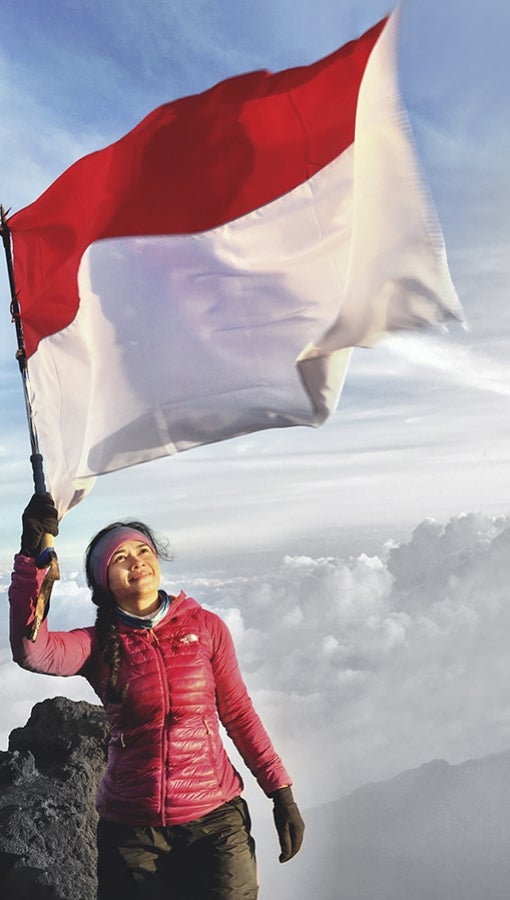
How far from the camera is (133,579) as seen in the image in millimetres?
3816

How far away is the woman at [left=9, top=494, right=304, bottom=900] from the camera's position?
3545mm

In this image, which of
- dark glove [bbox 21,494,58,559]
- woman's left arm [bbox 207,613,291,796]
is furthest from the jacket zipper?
dark glove [bbox 21,494,58,559]

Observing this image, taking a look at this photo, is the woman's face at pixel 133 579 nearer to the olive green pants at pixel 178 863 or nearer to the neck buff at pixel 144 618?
the neck buff at pixel 144 618

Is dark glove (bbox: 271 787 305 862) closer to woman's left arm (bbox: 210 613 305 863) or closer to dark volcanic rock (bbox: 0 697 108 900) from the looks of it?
woman's left arm (bbox: 210 613 305 863)

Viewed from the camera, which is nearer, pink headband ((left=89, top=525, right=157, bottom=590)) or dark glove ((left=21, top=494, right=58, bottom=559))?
dark glove ((left=21, top=494, right=58, bottom=559))

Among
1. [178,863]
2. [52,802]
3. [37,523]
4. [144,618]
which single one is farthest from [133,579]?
[52,802]

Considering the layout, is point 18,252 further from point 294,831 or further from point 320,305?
point 294,831

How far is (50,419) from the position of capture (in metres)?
4.42

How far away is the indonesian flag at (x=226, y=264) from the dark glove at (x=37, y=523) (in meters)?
0.41

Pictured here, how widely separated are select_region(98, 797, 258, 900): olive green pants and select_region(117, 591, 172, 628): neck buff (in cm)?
76

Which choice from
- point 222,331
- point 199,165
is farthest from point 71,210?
point 222,331

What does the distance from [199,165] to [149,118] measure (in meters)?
0.39

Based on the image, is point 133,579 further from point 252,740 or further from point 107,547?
point 252,740

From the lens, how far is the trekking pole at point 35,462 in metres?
3.60
